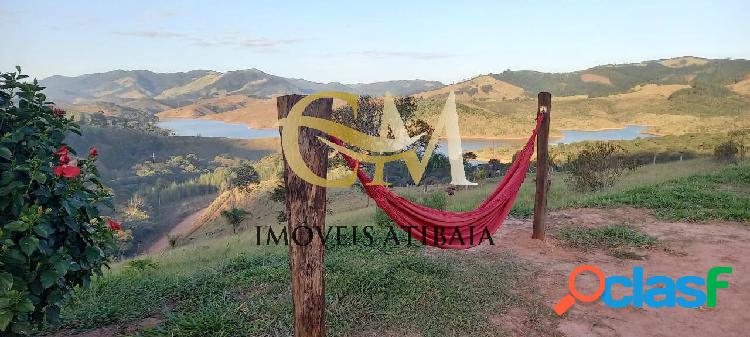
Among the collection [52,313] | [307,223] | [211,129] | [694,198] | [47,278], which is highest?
[307,223]

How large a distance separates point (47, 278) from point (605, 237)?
19.0 feet

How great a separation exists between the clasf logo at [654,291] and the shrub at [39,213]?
3.47 meters

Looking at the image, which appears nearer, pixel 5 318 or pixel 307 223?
pixel 5 318

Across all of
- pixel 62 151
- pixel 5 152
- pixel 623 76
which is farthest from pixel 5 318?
pixel 623 76

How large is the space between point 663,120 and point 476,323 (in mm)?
85813

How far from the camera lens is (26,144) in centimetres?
247

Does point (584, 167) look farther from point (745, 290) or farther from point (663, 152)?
point (663, 152)

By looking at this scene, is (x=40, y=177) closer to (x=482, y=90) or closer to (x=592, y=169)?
(x=592, y=169)

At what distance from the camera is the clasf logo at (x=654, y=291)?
12.9 ft

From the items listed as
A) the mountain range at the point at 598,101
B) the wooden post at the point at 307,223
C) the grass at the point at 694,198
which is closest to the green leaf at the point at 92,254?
the wooden post at the point at 307,223

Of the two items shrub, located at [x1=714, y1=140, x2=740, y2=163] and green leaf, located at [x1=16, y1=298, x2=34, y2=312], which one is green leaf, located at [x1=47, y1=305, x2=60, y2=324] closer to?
green leaf, located at [x1=16, y1=298, x2=34, y2=312]

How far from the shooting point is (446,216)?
410cm

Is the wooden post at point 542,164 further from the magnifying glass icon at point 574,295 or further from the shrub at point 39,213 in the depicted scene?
the shrub at point 39,213

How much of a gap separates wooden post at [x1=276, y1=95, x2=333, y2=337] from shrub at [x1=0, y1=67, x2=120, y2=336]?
1.09 metres
